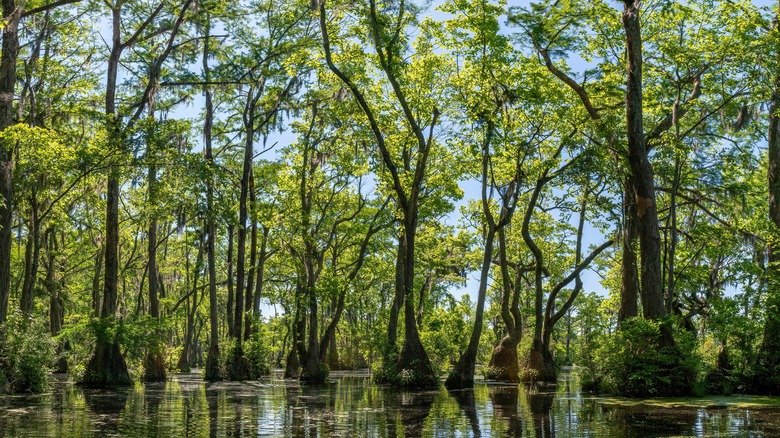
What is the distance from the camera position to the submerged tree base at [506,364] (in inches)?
1356

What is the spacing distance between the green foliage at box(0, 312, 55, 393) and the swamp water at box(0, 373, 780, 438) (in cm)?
98

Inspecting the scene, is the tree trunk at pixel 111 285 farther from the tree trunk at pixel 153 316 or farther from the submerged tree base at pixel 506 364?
the submerged tree base at pixel 506 364

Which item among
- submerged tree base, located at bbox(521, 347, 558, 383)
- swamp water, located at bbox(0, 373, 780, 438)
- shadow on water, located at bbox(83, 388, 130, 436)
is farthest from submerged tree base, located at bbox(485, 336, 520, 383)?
shadow on water, located at bbox(83, 388, 130, 436)

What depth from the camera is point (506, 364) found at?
3484cm

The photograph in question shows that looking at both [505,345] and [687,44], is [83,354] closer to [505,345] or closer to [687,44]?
[505,345]

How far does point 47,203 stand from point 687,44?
28345 millimetres

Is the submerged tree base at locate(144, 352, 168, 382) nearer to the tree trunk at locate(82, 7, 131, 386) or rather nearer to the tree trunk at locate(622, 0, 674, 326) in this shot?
the tree trunk at locate(82, 7, 131, 386)

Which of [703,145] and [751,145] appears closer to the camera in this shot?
[703,145]

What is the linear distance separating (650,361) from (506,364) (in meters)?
15.4

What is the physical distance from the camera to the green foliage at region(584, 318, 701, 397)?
1950 centimetres

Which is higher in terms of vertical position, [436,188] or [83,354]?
[436,188]

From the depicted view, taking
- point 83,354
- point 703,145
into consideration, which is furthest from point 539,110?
point 83,354

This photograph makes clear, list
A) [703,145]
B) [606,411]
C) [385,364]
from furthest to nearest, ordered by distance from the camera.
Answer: [385,364] < [703,145] < [606,411]

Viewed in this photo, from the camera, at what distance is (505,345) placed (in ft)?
116
